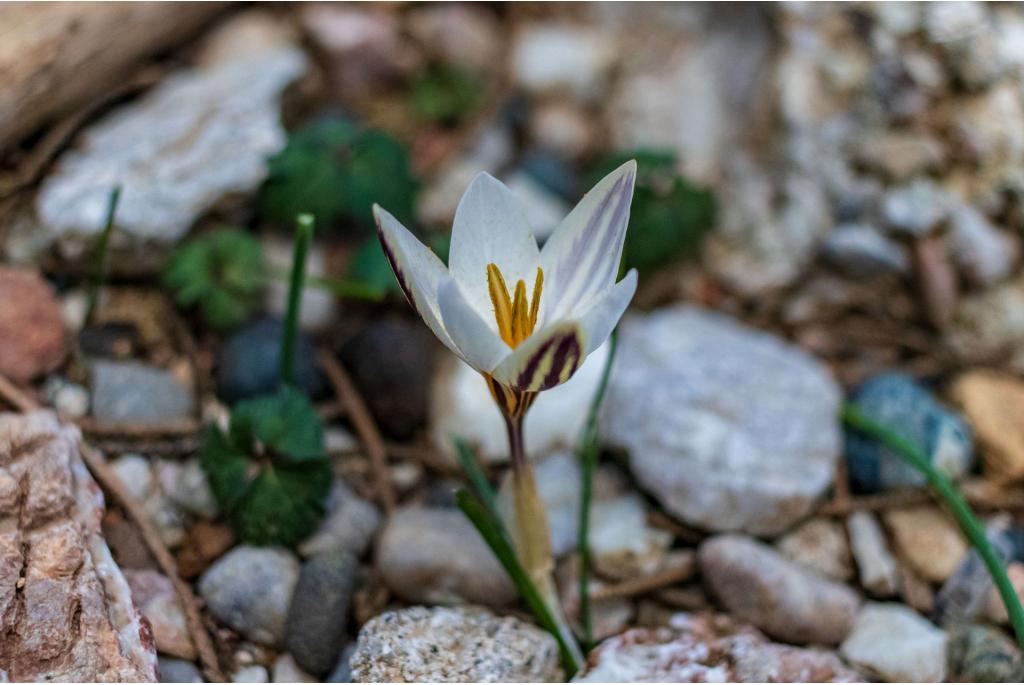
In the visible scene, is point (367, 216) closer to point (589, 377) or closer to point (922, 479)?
point (589, 377)

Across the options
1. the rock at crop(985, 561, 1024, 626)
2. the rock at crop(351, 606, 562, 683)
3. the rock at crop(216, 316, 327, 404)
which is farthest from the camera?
the rock at crop(216, 316, 327, 404)

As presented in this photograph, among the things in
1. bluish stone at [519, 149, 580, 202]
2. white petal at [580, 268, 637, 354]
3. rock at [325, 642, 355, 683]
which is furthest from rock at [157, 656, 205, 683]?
bluish stone at [519, 149, 580, 202]

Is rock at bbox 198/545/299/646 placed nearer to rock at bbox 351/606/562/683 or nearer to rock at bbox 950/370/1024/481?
rock at bbox 351/606/562/683

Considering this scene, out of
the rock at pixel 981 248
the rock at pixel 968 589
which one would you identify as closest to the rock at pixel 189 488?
the rock at pixel 968 589

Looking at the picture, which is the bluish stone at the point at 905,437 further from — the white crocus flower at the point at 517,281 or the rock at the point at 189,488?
the rock at the point at 189,488

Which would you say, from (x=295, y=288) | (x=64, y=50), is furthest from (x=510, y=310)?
(x=64, y=50)

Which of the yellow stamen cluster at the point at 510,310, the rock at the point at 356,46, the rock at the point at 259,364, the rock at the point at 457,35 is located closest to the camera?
the yellow stamen cluster at the point at 510,310
